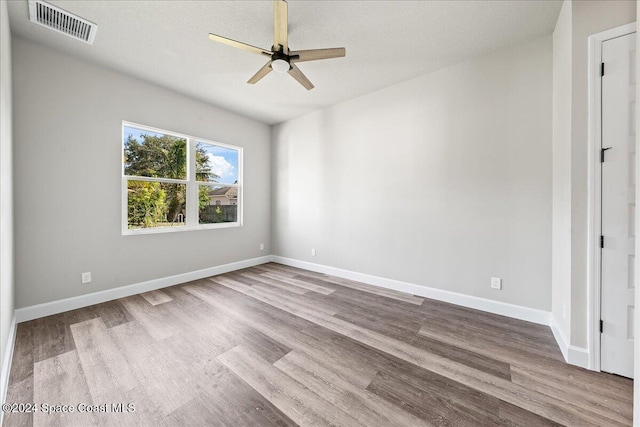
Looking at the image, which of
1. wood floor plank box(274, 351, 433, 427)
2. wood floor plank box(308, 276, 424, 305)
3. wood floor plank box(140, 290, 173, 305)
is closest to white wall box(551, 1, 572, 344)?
wood floor plank box(308, 276, 424, 305)

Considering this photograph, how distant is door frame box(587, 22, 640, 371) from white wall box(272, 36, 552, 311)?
685 millimetres

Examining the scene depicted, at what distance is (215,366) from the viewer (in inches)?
71.7

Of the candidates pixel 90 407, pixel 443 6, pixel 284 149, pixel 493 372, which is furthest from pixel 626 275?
pixel 284 149

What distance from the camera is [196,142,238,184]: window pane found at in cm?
403

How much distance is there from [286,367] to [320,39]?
3.05 meters

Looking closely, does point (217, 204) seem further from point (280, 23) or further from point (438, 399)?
point (438, 399)

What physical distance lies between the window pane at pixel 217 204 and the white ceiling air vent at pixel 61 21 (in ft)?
7.12

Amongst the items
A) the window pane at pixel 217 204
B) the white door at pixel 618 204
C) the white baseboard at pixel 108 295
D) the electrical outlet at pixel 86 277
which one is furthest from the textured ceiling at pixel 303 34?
the white baseboard at pixel 108 295

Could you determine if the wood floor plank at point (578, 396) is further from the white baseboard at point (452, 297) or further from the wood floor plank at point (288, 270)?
the wood floor plank at point (288, 270)

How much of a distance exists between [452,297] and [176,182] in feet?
13.9

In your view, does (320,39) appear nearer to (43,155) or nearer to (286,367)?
(286,367)

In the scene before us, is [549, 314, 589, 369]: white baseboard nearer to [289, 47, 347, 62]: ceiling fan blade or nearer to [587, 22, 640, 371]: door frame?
[587, 22, 640, 371]: door frame

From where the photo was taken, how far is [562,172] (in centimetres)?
210

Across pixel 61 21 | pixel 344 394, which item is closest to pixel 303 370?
pixel 344 394
